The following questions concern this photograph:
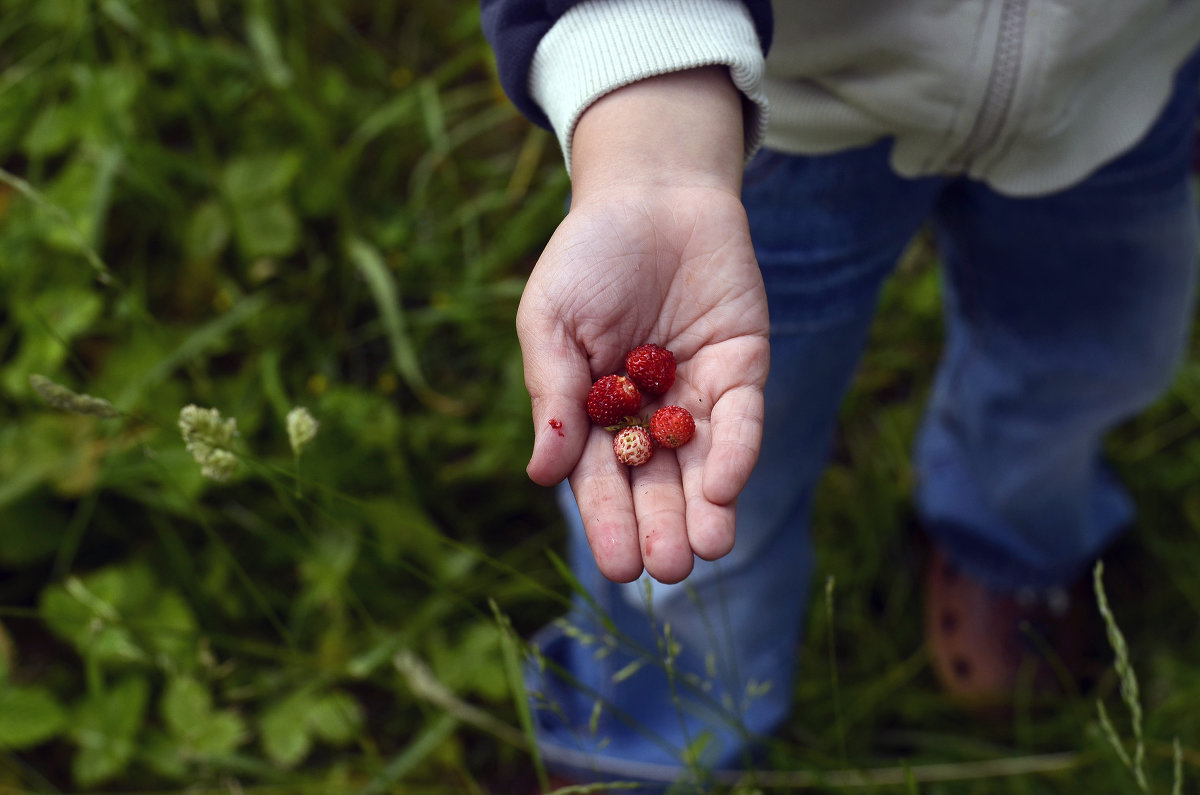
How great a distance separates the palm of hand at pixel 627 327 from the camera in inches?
36.4

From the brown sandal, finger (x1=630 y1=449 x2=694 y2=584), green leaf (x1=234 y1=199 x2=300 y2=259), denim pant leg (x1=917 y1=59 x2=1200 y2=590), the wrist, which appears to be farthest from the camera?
green leaf (x1=234 y1=199 x2=300 y2=259)

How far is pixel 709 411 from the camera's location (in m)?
1.02

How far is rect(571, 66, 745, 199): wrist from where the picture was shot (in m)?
0.99

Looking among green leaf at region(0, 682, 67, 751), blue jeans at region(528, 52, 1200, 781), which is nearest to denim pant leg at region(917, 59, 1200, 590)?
blue jeans at region(528, 52, 1200, 781)

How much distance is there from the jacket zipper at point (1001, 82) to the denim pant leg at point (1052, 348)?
31 centimetres

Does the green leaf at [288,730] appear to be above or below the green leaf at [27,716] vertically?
below

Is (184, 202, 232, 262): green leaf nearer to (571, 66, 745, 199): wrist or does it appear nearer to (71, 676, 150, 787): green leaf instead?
(71, 676, 150, 787): green leaf

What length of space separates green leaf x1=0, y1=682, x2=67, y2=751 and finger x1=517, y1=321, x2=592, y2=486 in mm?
1398

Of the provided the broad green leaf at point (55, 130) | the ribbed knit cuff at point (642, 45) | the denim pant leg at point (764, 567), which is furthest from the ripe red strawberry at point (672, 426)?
the broad green leaf at point (55, 130)

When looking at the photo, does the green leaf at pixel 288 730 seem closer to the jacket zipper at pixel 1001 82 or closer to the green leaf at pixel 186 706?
the green leaf at pixel 186 706

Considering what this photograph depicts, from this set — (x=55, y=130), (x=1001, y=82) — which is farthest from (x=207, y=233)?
(x=1001, y=82)

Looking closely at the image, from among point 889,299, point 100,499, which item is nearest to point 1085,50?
point 889,299

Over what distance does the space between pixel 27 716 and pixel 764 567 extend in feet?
4.78

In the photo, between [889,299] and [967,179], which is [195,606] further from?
[889,299]
